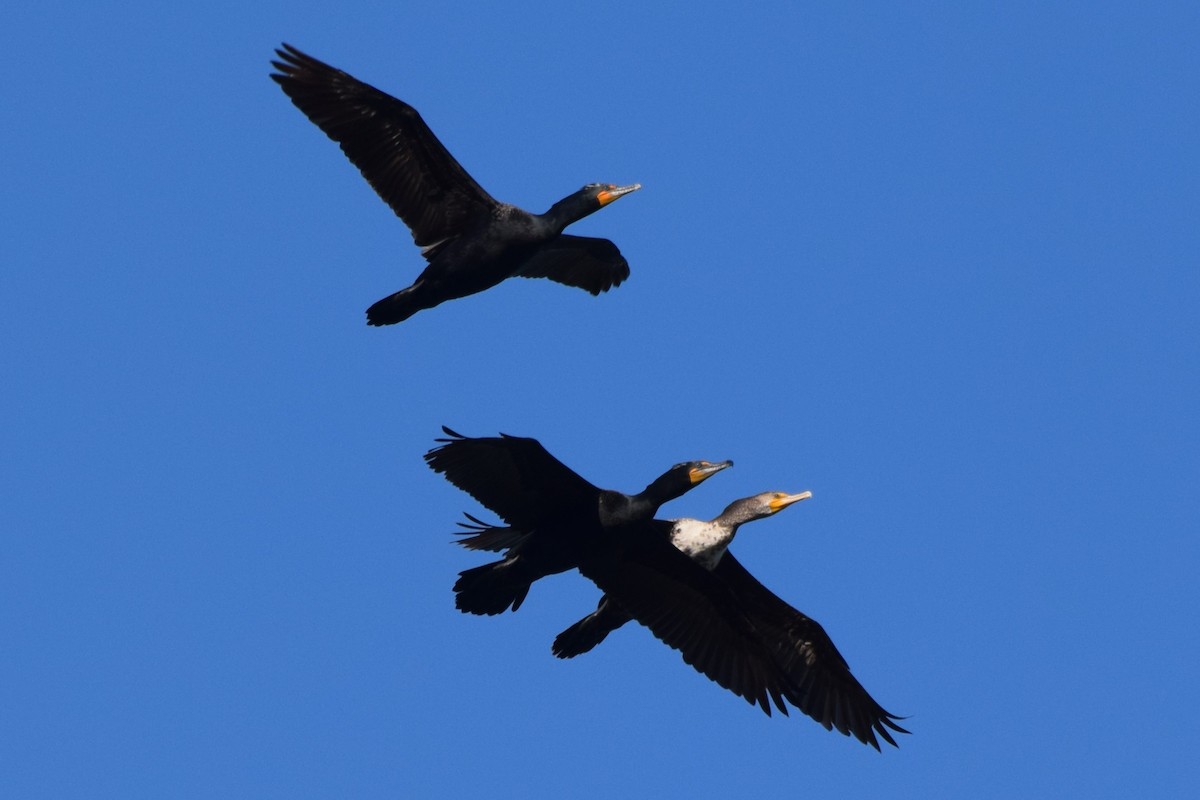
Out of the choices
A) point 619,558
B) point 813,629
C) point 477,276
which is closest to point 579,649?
point 619,558

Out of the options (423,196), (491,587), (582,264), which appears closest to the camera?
(491,587)

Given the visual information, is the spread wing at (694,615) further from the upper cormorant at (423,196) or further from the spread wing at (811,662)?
the upper cormorant at (423,196)

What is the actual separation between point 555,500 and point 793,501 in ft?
7.53

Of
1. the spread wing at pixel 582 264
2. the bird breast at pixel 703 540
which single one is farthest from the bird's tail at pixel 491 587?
the spread wing at pixel 582 264

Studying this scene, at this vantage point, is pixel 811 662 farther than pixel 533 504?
Yes

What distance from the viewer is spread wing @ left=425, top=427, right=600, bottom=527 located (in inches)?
571

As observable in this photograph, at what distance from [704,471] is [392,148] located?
3.85 m

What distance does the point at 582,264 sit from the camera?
62.2 feet

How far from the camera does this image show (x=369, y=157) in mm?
16078

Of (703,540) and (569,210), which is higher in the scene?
(569,210)

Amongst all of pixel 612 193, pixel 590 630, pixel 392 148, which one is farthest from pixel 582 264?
pixel 590 630

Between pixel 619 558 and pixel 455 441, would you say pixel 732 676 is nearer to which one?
pixel 619 558

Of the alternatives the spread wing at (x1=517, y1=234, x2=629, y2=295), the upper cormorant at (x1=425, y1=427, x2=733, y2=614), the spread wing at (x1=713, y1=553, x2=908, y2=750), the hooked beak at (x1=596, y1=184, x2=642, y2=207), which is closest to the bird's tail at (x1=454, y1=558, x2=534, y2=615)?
the upper cormorant at (x1=425, y1=427, x2=733, y2=614)

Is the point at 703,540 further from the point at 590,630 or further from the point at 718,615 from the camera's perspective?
the point at 590,630
